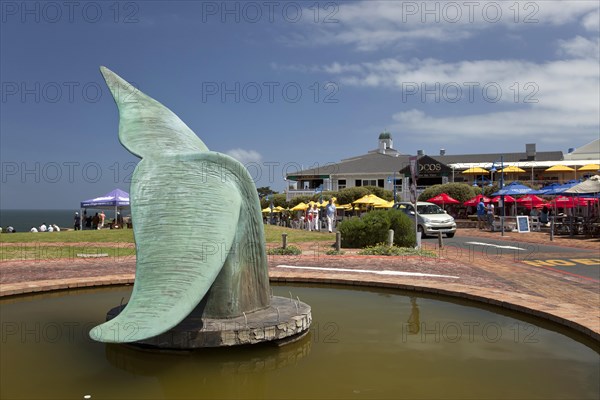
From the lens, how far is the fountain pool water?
470 cm

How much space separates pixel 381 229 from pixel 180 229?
520 inches

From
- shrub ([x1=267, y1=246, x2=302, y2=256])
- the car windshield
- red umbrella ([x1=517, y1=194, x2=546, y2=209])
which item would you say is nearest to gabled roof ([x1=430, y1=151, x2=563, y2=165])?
red umbrella ([x1=517, y1=194, x2=546, y2=209])

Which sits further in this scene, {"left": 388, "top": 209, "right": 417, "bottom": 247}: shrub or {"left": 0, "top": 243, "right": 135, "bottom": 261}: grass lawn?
{"left": 388, "top": 209, "right": 417, "bottom": 247}: shrub

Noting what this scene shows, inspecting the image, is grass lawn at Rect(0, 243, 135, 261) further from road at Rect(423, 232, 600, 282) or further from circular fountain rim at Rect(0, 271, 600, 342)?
road at Rect(423, 232, 600, 282)

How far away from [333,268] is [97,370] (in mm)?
7822

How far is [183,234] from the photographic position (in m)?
5.04

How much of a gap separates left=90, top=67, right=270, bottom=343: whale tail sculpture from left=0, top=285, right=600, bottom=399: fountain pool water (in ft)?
2.74

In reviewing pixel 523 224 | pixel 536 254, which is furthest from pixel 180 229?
pixel 523 224

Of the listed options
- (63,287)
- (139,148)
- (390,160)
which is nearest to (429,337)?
(139,148)

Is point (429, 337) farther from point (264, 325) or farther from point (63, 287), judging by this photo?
point (63, 287)

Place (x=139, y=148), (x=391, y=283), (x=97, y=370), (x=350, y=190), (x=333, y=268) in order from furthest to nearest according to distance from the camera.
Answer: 1. (x=350, y=190)
2. (x=333, y=268)
3. (x=391, y=283)
4. (x=139, y=148)
5. (x=97, y=370)

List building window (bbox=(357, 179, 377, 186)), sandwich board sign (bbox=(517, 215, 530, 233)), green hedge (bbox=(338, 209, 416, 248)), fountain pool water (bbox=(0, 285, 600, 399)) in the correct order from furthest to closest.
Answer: building window (bbox=(357, 179, 377, 186)), sandwich board sign (bbox=(517, 215, 530, 233)), green hedge (bbox=(338, 209, 416, 248)), fountain pool water (bbox=(0, 285, 600, 399))

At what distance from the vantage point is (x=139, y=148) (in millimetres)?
6316

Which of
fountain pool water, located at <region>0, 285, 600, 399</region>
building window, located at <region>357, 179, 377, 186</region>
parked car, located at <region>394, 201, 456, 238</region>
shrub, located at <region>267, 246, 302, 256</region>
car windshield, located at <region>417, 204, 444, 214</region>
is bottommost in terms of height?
fountain pool water, located at <region>0, 285, 600, 399</region>
